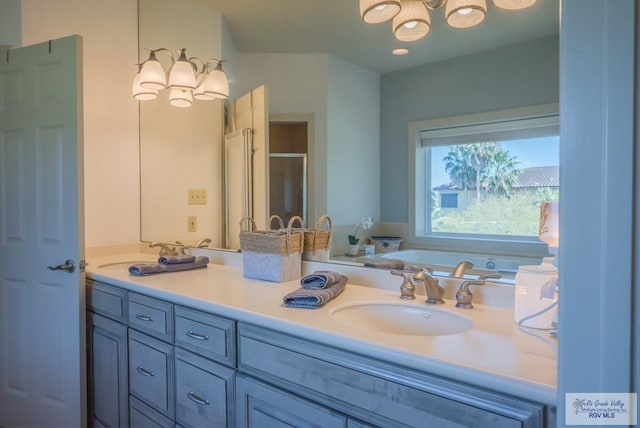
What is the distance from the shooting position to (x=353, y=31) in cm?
158

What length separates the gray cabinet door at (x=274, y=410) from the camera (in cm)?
99

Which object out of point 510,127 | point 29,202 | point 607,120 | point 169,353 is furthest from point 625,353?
point 29,202

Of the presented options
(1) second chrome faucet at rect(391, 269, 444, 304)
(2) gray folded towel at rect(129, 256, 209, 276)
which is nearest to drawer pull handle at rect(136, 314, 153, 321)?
(2) gray folded towel at rect(129, 256, 209, 276)

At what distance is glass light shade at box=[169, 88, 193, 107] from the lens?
2312mm

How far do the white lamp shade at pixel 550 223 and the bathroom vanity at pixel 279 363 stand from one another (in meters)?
0.25

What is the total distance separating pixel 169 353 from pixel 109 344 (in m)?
0.50

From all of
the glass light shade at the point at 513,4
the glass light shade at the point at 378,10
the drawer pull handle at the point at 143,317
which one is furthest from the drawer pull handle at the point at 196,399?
the glass light shade at the point at 513,4

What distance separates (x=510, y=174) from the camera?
1235 millimetres

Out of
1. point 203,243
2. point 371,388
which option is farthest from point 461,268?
point 203,243

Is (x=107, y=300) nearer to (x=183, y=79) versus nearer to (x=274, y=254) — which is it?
(x=274, y=254)

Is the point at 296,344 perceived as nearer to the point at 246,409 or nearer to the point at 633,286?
the point at 246,409

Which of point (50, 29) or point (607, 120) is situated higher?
point (50, 29)

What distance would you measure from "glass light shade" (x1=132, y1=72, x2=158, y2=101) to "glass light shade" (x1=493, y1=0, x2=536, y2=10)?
180 cm

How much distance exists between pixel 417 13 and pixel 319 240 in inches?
36.8
